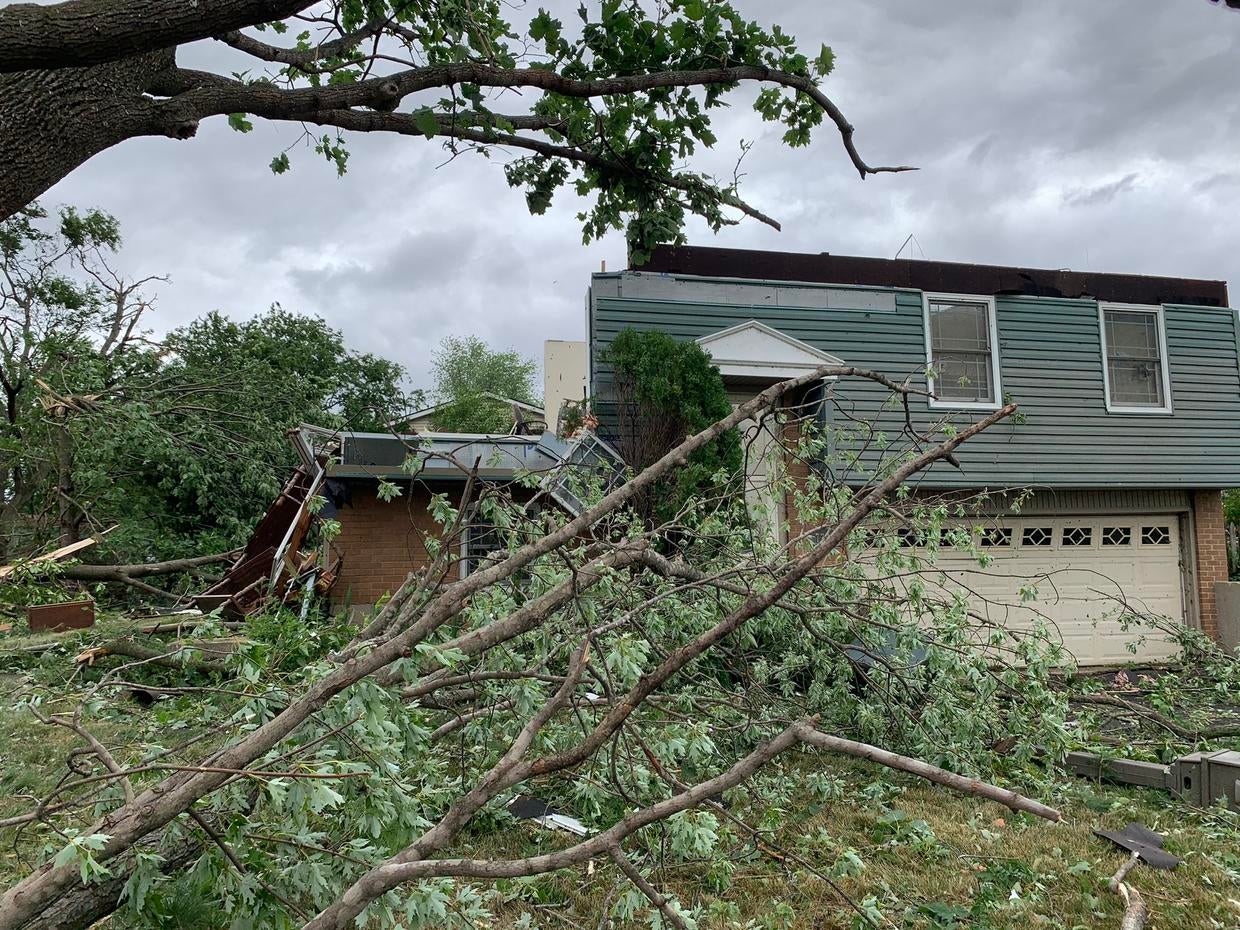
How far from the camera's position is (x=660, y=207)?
670cm

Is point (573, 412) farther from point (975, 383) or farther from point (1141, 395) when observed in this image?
point (1141, 395)

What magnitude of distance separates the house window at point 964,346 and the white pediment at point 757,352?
2.19m

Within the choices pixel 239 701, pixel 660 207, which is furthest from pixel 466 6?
pixel 239 701

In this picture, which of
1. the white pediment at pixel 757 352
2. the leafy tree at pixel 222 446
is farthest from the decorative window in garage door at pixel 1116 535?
the leafy tree at pixel 222 446

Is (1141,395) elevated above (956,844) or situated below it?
above

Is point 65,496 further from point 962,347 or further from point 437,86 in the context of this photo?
point 962,347

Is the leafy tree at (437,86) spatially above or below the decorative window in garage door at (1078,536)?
above

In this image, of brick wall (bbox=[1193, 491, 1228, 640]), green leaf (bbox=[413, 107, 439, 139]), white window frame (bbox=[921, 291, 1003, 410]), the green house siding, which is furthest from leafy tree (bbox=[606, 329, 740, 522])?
brick wall (bbox=[1193, 491, 1228, 640])

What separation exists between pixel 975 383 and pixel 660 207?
7449 millimetres

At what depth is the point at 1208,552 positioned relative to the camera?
511 inches

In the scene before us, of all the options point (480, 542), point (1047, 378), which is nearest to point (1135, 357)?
point (1047, 378)

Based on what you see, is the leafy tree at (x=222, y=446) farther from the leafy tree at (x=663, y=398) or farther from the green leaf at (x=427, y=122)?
the green leaf at (x=427, y=122)

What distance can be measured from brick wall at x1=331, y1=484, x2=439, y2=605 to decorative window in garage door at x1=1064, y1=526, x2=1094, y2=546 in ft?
30.1

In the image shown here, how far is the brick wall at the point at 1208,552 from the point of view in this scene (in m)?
12.8
